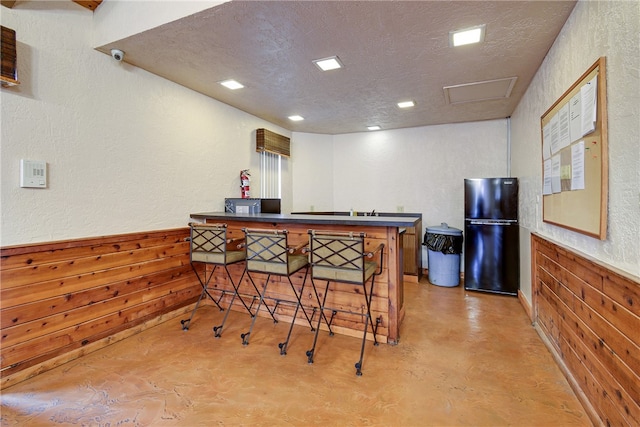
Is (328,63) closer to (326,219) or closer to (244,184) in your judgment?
(326,219)

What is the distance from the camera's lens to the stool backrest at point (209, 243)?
2.61 meters

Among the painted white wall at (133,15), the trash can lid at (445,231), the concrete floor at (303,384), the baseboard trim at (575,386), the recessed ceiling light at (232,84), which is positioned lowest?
the concrete floor at (303,384)

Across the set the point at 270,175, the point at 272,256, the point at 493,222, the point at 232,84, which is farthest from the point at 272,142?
the point at 493,222

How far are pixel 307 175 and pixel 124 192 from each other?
311 cm

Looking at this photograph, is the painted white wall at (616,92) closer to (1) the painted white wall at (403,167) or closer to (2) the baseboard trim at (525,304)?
(2) the baseboard trim at (525,304)

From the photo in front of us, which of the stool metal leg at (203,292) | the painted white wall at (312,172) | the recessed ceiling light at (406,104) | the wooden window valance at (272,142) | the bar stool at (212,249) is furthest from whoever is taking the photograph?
the painted white wall at (312,172)

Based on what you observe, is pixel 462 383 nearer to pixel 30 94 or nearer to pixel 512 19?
pixel 512 19

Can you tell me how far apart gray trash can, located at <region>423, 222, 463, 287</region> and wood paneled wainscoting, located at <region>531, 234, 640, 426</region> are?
1.62m

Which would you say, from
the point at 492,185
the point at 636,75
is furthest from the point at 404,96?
the point at 636,75

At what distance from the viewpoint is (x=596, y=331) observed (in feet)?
4.91

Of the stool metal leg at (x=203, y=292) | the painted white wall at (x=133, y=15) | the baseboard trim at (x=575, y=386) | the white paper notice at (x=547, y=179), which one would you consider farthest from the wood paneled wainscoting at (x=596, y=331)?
the stool metal leg at (x=203, y=292)

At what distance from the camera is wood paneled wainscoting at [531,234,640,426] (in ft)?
3.96

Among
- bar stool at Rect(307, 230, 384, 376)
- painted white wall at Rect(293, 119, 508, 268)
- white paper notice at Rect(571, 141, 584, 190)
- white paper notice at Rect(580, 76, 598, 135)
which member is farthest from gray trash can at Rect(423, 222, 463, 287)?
white paper notice at Rect(580, 76, 598, 135)

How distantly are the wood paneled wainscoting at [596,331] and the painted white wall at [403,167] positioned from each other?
2.36 metres
